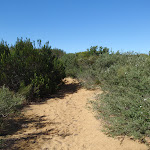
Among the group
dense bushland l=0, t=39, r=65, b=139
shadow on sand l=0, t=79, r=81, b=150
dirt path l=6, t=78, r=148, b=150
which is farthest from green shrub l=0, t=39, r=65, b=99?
shadow on sand l=0, t=79, r=81, b=150

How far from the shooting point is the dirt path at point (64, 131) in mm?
3754

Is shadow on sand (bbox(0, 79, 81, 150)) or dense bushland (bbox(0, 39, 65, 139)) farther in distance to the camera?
dense bushland (bbox(0, 39, 65, 139))

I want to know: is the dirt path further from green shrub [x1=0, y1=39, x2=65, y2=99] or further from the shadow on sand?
green shrub [x1=0, y1=39, x2=65, y2=99]

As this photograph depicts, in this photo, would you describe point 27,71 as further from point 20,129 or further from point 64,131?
point 64,131

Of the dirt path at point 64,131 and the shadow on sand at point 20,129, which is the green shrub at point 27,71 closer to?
the dirt path at point 64,131

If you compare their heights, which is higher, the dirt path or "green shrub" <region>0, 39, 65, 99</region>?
"green shrub" <region>0, 39, 65, 99</region>

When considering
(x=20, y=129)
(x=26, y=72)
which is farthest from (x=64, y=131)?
(x=26, y=72)

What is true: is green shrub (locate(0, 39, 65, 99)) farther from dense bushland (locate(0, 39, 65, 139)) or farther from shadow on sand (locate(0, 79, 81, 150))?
shadow on sand (locate(0, 79, 81, 150))

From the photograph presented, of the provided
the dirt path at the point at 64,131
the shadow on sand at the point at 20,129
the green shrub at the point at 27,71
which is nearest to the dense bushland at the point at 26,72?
the green shrub at the point at 27,71

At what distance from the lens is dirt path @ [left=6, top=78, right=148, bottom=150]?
3754 mm

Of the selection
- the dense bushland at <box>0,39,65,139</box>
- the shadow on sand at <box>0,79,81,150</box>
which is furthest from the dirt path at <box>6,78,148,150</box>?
the dense bushland at <box>0,39,65,139</box>

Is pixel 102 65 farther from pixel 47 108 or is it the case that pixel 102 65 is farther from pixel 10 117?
pixel 10 117

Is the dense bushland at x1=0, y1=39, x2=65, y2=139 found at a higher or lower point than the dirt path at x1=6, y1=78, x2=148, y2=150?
higher

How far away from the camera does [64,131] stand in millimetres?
4703
